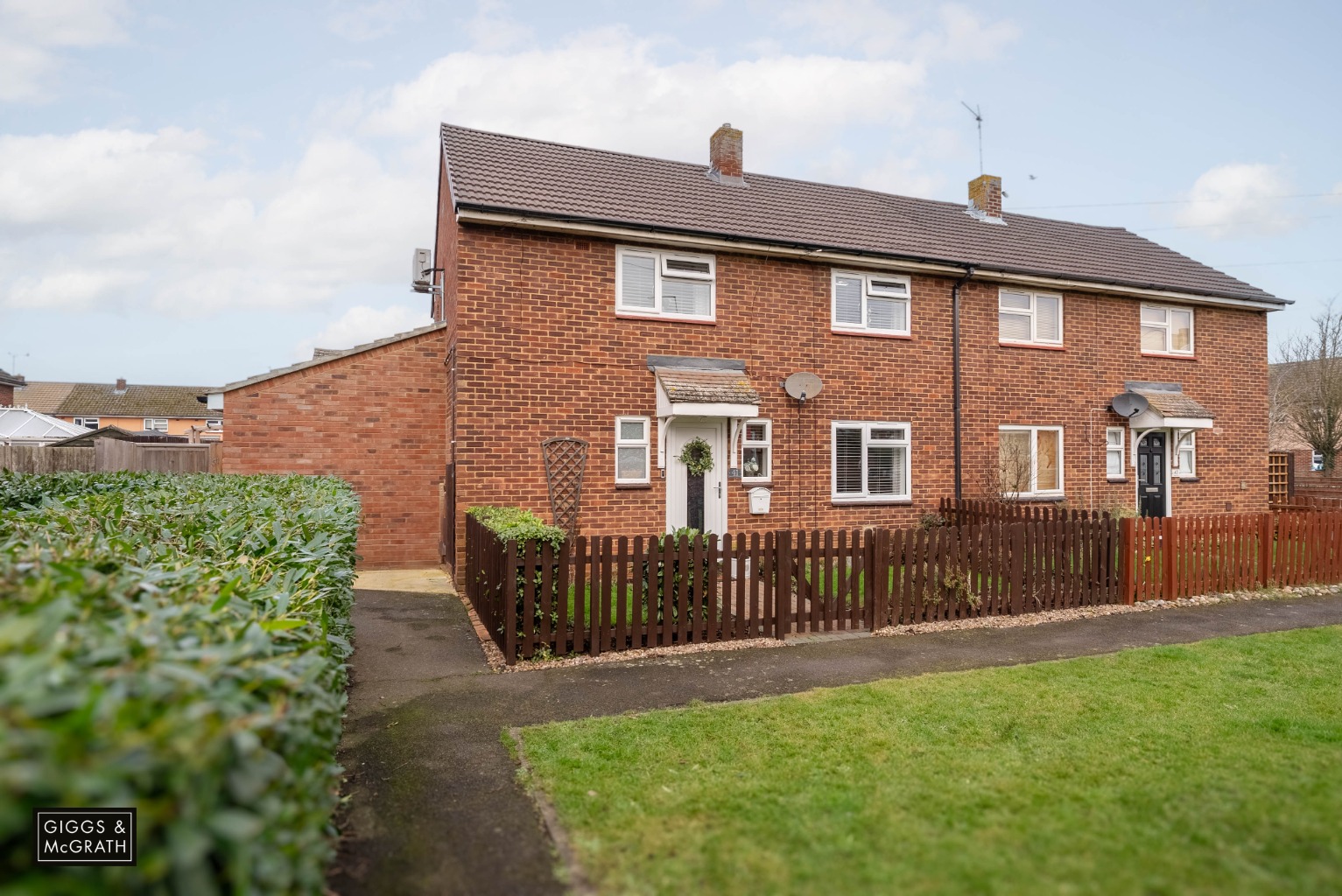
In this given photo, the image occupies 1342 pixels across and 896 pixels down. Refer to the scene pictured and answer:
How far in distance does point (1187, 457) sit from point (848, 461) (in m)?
8.00

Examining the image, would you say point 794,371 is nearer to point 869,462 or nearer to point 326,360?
point 869,462

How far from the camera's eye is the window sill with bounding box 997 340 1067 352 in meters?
14.0

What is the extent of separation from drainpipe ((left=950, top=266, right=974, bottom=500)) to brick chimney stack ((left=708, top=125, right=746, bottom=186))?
452cm

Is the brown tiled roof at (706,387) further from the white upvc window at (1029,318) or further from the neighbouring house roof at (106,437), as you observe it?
the neighbouring house roof at (106,437)

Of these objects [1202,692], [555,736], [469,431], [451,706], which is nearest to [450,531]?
[469,431]

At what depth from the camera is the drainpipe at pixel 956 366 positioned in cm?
1342

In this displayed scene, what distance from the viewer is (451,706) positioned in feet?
18.5

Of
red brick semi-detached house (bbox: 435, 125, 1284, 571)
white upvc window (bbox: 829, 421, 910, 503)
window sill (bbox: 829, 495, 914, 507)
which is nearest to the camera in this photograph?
red brick semi-detached house (bbox: 435, 125, 1284, 571)

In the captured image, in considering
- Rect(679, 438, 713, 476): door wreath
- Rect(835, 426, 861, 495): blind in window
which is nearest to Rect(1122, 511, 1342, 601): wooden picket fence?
Rect(835, 426, 861, 495): blind in window

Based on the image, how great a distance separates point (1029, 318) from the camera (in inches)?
567

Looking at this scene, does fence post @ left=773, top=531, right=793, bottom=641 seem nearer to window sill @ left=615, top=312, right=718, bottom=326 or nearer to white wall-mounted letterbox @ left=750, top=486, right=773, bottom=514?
white wall-mounted letterbox @ left=750, top=486, right=773, bottom=514

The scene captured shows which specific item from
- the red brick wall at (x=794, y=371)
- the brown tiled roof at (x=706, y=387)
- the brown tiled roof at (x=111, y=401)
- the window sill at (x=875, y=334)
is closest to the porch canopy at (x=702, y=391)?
the brown tiled roof at (x=706, y=387)

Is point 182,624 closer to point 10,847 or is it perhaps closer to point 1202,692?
point 10,847

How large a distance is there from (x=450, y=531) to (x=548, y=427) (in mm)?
2252
